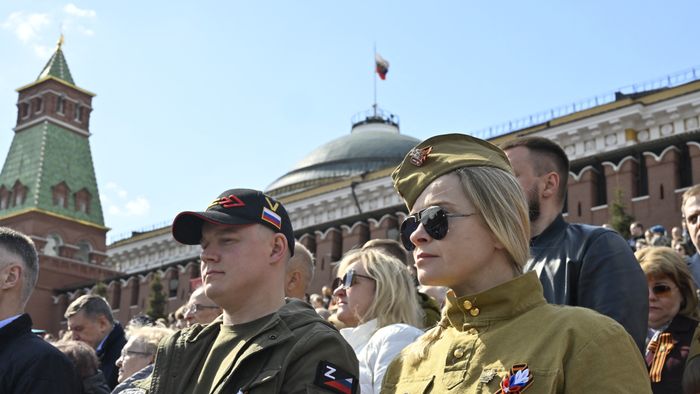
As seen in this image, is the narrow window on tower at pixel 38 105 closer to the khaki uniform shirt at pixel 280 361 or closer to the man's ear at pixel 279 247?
the man's ear at pixel 279 247

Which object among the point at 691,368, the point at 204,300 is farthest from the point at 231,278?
the point at 204,300

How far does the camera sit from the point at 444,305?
410 centimetres

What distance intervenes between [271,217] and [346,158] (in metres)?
46.4

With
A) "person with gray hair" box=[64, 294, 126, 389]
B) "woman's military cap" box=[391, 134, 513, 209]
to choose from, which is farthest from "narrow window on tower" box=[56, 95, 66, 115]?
"woman's military cap" box=[391, 134, 513, 209]

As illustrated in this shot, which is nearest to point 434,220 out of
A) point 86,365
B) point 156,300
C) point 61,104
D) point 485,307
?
point 485,307

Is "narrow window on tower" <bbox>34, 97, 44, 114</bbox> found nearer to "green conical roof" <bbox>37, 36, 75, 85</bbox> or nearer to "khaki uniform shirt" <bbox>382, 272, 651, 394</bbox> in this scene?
"green conical roof" <bbox>37, 36, 75, 85</bbox>

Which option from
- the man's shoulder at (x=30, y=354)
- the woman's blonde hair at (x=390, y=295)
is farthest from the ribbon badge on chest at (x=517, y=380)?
the man's shoulder at (x=30, y=354)

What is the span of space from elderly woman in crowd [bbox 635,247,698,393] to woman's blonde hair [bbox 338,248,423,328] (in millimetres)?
1310

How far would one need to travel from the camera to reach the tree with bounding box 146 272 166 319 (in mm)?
34719

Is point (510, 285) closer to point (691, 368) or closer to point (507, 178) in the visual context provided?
point (507, 178)

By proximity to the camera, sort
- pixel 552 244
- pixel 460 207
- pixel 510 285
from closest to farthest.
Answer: pixel 510 285, pixel 460 207, pixel 552 244

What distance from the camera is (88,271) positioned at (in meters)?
48.8

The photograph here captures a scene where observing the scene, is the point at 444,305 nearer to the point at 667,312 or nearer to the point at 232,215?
the point at 232,215

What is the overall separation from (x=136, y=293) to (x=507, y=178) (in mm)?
38900
